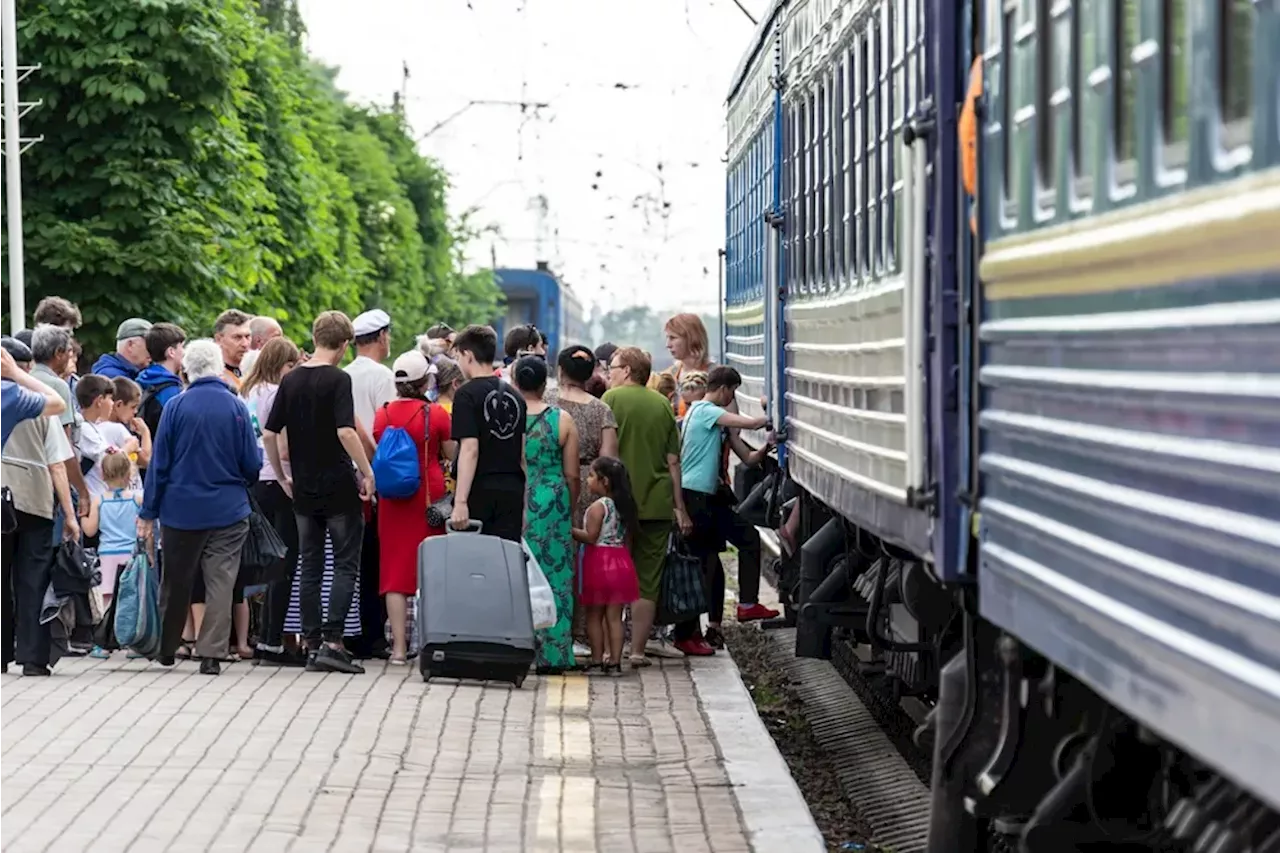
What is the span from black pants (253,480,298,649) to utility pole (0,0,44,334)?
15054mm

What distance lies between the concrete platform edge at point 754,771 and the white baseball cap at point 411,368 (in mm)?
1999

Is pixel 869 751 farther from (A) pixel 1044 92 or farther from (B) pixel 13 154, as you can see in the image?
(B) pixel 13 154

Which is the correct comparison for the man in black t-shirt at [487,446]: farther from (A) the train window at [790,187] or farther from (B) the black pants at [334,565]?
(A) the train window at [790,187]

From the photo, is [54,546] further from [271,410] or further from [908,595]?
[908,595]

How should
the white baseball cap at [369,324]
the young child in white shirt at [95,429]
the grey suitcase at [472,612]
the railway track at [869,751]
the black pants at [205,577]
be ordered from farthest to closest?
the white baseball cap at [369,324]
the young child in white shirt at [95,429]
the black pants at [205,577]
the grey suitcase at [472,612]
the railway track at [869,751]

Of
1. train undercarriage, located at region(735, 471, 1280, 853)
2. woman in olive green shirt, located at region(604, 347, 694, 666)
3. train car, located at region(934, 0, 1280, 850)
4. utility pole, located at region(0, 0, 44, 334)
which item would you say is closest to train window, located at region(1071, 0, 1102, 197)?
train car, located at region(934, 0, 1280, 850)

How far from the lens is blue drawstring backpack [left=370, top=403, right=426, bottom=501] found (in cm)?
1312

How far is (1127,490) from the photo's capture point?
4742 millimetres

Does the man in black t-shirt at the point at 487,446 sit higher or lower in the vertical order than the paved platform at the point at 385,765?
higher

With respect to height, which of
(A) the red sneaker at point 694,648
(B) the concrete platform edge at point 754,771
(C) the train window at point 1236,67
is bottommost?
(A) the red sneaker at point 694,648

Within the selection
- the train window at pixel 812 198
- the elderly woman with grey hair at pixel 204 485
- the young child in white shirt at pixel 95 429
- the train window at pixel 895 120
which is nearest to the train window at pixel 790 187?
the train window at pixel 812 198

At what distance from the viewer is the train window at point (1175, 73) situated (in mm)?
4324

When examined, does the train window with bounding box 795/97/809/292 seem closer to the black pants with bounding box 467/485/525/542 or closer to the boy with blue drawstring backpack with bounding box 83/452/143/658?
the black pants with bounding box 467/485/525/542

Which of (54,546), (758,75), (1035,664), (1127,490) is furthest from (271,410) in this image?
(1127,490)
